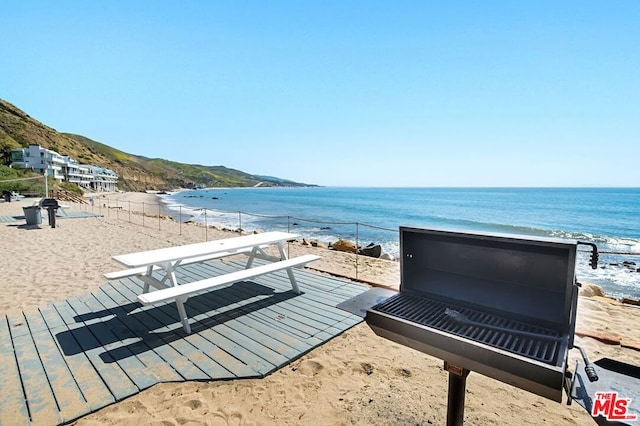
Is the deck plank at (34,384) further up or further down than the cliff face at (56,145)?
further down

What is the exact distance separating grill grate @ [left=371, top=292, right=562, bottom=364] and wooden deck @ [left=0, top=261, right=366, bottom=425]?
1.73 meters

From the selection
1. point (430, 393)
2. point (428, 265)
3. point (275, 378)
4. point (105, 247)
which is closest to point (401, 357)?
point (430, 393)

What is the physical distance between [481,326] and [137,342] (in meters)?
3.37

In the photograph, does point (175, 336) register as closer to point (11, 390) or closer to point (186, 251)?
point (186, 251)

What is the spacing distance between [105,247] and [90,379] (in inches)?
276

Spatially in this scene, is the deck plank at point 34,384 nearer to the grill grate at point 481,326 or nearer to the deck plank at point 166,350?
the deck plank at point 166,350

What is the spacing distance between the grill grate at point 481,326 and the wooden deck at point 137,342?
5.67ft

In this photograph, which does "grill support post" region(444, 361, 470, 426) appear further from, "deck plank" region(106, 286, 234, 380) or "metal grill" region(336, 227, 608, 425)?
"deck plank" region(106, 286, 234, 380)

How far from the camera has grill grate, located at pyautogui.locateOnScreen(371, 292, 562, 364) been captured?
136 centimetres

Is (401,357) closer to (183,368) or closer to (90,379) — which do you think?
(183,368)

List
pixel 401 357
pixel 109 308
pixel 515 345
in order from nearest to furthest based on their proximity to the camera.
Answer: pixel 515 345 → pixel 401 357 → pixel 109 308

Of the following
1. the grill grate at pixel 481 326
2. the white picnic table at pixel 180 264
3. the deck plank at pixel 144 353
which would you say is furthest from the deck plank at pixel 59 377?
the grill grate at pixel 481 326

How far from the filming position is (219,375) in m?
2.88

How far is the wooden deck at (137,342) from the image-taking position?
265 centimetres
